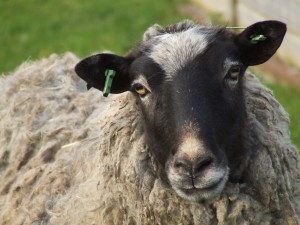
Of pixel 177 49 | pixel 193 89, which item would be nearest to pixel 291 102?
pixel 177 49

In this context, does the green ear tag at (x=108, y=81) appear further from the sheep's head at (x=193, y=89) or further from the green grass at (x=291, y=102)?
the green grass at (x=291, y=102)

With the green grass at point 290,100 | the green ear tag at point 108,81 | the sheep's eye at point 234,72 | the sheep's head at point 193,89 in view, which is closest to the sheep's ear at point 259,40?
the sheep's head at point 193,89

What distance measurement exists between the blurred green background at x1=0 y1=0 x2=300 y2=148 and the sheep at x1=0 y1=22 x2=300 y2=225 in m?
5.02

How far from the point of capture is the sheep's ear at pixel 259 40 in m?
4.19

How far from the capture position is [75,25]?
39.5ft

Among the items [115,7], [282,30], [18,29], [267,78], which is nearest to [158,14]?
[115,7]

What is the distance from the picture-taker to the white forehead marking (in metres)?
4.03

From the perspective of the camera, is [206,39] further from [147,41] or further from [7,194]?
[7,194]

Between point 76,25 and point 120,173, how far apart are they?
26.0 feet

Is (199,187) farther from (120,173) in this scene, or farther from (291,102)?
(291,102)

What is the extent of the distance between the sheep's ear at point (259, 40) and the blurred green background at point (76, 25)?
6.09 metres

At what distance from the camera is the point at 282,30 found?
423 centimetres

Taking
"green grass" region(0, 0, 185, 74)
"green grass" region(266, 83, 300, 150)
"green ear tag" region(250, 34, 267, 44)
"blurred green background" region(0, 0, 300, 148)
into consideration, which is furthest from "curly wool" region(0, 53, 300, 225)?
"green grass" region(0, 0, 185, 74)

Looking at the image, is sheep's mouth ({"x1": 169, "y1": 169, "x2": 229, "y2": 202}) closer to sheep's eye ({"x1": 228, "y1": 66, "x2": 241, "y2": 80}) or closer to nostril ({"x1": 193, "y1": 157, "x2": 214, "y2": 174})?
nostril ({"x1": 193, "y1": 157, "x2": 214, "y2": 174})
